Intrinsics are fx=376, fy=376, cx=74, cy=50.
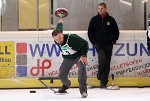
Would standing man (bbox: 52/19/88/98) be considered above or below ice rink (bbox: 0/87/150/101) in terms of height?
above

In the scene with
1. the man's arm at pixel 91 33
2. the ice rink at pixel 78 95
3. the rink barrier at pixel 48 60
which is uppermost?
the man's arm at pixel 91 33

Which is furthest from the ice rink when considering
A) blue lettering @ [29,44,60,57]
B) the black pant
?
blue lettering @ [29,44,60,57]

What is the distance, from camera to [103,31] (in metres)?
8.41

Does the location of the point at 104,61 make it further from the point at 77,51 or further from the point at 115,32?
the point at 77,51

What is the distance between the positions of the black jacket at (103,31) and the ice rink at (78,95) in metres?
1.10

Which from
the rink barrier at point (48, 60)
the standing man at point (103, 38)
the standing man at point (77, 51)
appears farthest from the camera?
the rink barrier at point (48, 60)

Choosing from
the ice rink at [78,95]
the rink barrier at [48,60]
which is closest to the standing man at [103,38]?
the rink barrier at [48,60]

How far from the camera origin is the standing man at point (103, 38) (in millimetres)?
8422

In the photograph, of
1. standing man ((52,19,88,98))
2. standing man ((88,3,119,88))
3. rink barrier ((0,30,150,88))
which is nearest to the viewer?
standing man ((52,19,88,98))

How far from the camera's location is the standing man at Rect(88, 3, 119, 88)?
8.42 metres

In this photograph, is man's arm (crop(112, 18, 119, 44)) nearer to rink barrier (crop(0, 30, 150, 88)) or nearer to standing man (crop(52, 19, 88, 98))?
rink barrier (crop(0, 30, 150, 88))

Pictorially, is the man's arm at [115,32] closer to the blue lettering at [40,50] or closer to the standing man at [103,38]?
the standing man at [103,38]

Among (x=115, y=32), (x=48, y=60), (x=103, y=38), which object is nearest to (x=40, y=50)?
(x=48, y=60)

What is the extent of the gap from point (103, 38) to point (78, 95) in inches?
66.3
